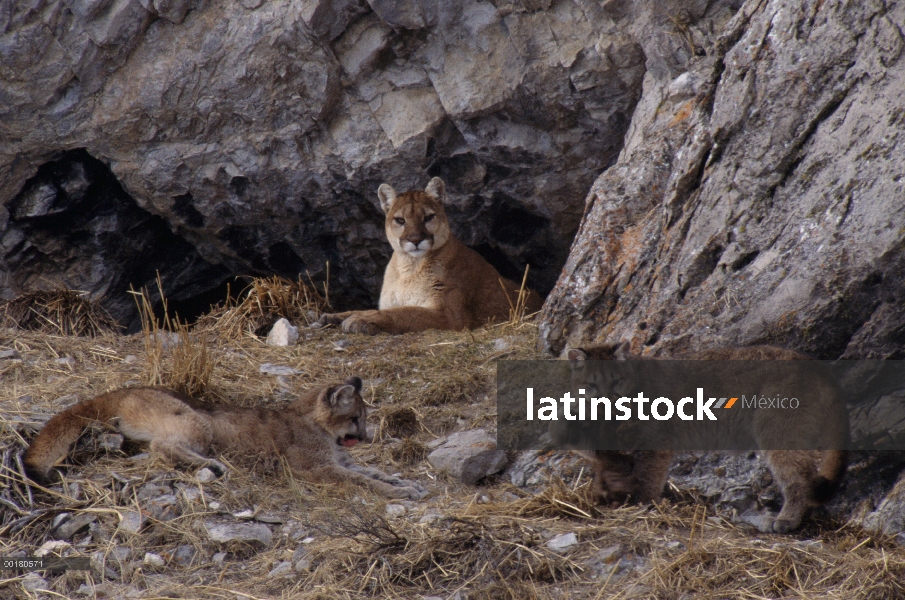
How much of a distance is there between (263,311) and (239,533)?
4408mm

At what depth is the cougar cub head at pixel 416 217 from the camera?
8.94 metres

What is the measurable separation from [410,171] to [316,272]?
1745mm

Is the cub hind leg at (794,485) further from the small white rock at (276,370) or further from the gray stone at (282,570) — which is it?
the small white rock at (276,370)

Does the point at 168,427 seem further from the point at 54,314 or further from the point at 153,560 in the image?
the point at 54,314

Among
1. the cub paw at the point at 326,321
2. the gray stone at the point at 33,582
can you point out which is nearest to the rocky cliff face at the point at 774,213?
the cub paw at the point at 326,321

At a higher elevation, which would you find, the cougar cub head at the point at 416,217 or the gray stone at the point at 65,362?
the cougar cub head at the point at 416,217

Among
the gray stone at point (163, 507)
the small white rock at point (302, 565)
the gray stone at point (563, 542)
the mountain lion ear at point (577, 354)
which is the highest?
the mountain lion ear at point (577, 354)

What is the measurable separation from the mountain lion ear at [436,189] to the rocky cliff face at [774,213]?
2862 millimetres

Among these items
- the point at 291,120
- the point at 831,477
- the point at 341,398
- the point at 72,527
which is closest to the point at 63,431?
the point at 72,527

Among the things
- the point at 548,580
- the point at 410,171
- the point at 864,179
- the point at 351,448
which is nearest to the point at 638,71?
the point at 410,171

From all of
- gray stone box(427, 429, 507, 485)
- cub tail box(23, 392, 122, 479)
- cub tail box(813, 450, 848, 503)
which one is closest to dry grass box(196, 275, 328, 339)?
cub tail box(23, 392, 122, 479)

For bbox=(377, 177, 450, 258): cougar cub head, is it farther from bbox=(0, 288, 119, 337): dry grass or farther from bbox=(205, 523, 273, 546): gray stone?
bbox=(205, 523, 273, 546): gray stone

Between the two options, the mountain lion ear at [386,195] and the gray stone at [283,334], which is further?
the mountain lion ear at [386,195]

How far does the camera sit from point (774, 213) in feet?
16.5
